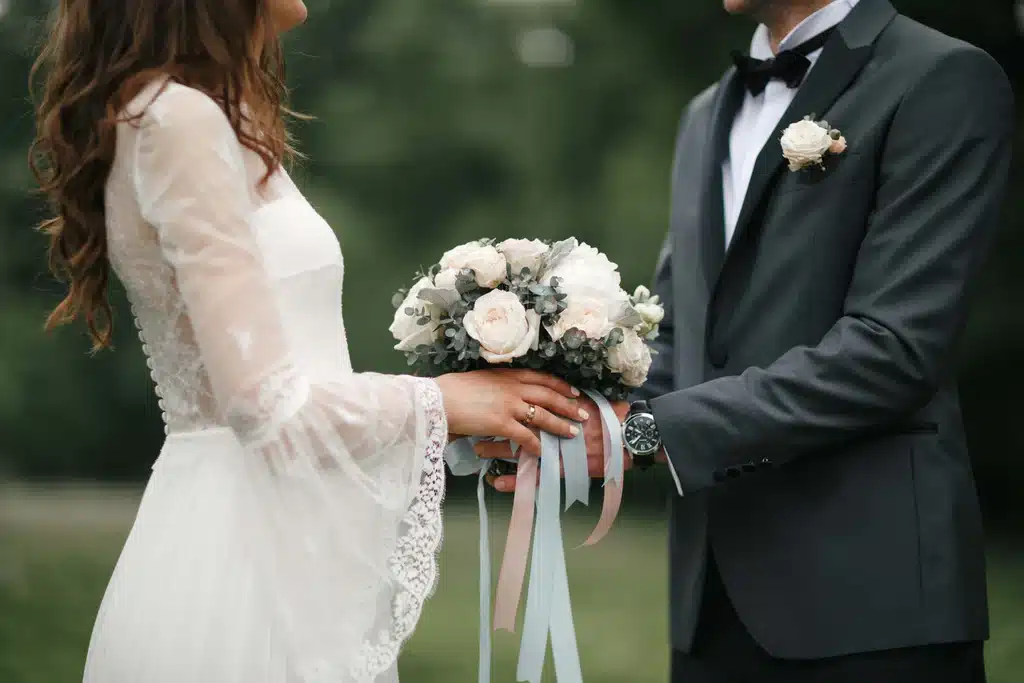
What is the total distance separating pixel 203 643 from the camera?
2.29 metres

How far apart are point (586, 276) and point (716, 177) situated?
0.57 metres

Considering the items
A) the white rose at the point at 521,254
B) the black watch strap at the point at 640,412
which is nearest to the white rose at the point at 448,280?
the white rose at the point at 521,254

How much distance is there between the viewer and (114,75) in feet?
7.63

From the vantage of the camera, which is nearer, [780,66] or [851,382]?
[851,382]

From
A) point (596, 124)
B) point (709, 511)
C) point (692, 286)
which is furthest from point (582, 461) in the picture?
point (596, 124)

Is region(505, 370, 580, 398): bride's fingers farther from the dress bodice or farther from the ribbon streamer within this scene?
the dress bodice

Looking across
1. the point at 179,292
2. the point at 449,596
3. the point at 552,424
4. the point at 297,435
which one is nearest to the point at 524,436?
the point at 552,424

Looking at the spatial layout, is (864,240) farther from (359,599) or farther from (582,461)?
(359,599)

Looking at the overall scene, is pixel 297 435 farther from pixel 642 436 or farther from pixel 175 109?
pixel 642 436

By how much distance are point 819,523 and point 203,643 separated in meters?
1.38

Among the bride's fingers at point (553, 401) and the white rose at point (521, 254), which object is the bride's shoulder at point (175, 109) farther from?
the bride's fingers at point (553, 401)

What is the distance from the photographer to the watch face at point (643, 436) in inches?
116

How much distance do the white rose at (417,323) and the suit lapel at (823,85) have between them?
0.71 meters

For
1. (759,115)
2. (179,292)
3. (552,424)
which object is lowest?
(552,424)
